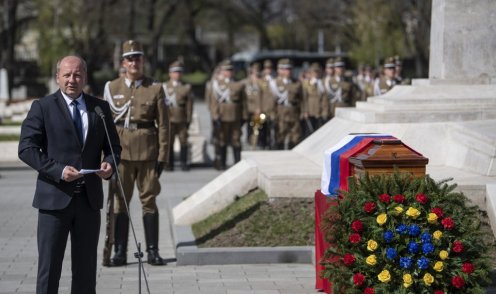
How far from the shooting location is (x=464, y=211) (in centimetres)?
755

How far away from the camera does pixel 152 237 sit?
10445 mm

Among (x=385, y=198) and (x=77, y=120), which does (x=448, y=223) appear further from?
(x=77, y=120)

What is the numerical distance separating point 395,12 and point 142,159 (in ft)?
125

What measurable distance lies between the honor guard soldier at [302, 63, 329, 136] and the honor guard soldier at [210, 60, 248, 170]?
223 cm

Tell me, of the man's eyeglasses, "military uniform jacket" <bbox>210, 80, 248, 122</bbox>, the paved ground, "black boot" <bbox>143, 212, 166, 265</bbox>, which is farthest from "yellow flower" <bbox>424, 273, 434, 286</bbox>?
"military uniform jacket" <bbox>210, 80, 248, 122</bbox>

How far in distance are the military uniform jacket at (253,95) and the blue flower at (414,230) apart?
16.2 m

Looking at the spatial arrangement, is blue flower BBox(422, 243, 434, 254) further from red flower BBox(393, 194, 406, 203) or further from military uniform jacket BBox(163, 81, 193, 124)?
military uniform jacket BBox(163, 81, 193, 124)

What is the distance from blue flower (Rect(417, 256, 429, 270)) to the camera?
23.9 ft

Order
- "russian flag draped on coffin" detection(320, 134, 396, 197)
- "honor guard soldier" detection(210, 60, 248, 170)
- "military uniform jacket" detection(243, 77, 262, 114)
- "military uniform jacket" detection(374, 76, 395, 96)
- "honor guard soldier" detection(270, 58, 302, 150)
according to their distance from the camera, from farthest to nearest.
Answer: "military uniform jacket" detection(243, 77, 262, 114), "honor guard soldier" detection(270, 58, 302, 150), "military uniform jacket" detection(374, 76, 395, 96), "honor guard soldier" detection(210, 60, 248, 170), "russian flag draped on coffin" detection(320, 134, 396, 197)

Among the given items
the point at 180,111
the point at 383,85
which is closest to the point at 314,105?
the point at 383,85

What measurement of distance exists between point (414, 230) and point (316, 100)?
55.3 ft

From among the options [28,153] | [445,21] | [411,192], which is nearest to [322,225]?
[411,192]

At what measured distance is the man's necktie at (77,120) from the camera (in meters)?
7.20

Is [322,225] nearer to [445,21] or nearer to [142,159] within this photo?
[142,159]
